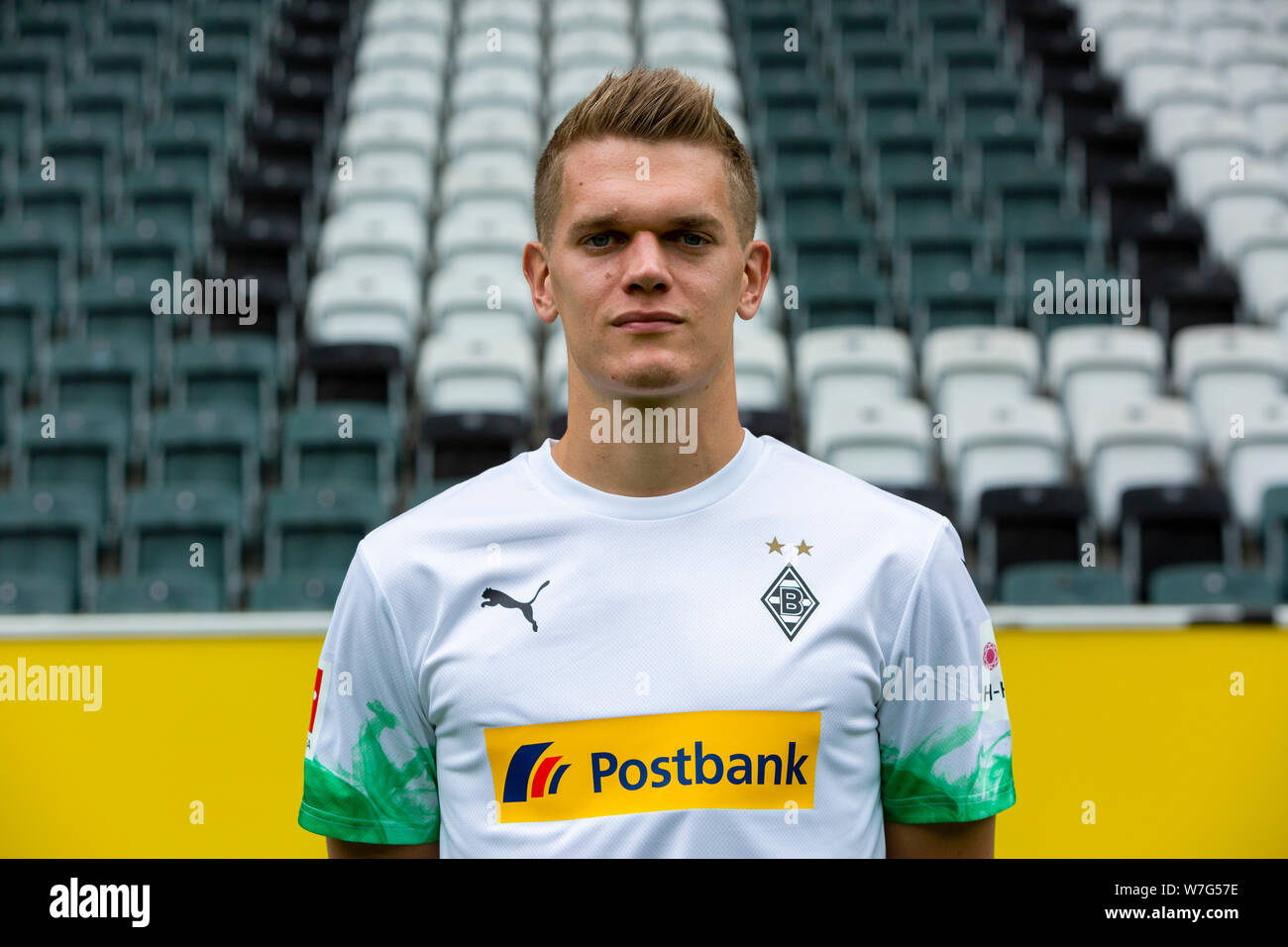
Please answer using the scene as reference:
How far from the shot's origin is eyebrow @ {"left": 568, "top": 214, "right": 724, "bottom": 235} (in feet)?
4.07

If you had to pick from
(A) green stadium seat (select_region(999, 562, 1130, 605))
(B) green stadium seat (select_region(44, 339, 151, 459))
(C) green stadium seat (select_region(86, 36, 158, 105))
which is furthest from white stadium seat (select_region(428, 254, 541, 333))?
(C) green stadium seat (select_region(86, 36, 158, 105))

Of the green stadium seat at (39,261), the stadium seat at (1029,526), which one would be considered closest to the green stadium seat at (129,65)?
the green stadium seat at (39,261)

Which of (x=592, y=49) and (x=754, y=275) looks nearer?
(x=754, y=275)

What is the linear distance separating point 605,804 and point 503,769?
105 mm

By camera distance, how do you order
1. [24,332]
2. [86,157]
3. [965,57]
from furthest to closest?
1. [965,57]
2. [86,157]
3. [24,332]

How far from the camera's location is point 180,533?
5051mm

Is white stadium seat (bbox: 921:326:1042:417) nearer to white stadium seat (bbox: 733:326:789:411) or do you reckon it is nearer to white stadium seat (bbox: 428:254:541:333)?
white stadium seat (bbox: 733:326:789:411)

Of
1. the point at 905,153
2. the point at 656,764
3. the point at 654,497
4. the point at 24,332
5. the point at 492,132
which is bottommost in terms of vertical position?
the point at 656,764

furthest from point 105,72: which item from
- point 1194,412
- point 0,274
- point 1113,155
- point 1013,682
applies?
point 1013,682

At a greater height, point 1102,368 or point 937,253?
point 937,253

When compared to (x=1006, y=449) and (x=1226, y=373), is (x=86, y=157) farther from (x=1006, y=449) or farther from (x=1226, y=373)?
(x=1226, y=373)

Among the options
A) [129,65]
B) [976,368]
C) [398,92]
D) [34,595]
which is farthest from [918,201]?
[129,65]

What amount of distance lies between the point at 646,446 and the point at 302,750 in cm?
136
